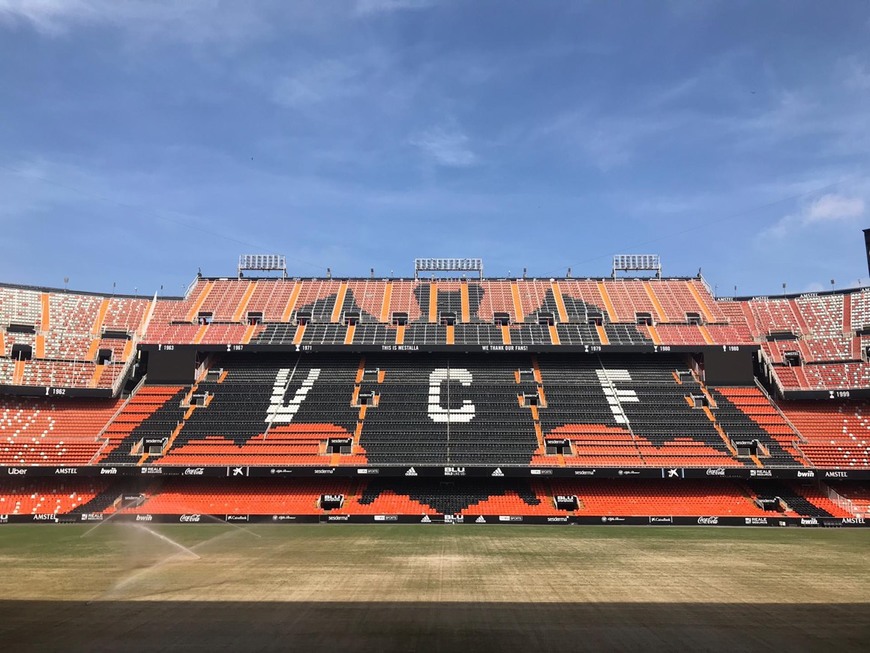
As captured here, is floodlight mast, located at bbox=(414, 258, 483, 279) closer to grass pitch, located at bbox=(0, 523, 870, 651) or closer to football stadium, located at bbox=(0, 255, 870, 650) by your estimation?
football stadium, located at bbox=(0, 255, 870, 650)

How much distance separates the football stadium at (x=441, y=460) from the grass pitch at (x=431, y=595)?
0.14 meters

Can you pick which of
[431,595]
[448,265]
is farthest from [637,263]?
[431,595]

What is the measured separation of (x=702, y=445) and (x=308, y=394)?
106 feet

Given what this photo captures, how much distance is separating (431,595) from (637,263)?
5866cm

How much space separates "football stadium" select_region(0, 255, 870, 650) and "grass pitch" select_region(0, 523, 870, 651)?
14cm

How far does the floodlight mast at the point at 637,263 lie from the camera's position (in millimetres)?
67562

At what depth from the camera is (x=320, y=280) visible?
218 feet

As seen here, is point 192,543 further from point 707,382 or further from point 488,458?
point 707,382

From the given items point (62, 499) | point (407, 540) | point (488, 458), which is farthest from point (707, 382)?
point (62, 499)

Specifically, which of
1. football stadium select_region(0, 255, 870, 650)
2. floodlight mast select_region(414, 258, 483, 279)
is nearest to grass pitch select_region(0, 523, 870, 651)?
football stadium select_region(0, 255, 870, 650)

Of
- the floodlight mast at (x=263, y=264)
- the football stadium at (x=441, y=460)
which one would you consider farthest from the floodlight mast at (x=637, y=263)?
the floodlight mast at (x=263, y=264)

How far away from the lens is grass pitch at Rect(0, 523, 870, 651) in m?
12.6

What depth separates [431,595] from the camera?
16.5m

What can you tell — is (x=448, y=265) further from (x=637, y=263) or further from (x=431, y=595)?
(x=431, y=595)
